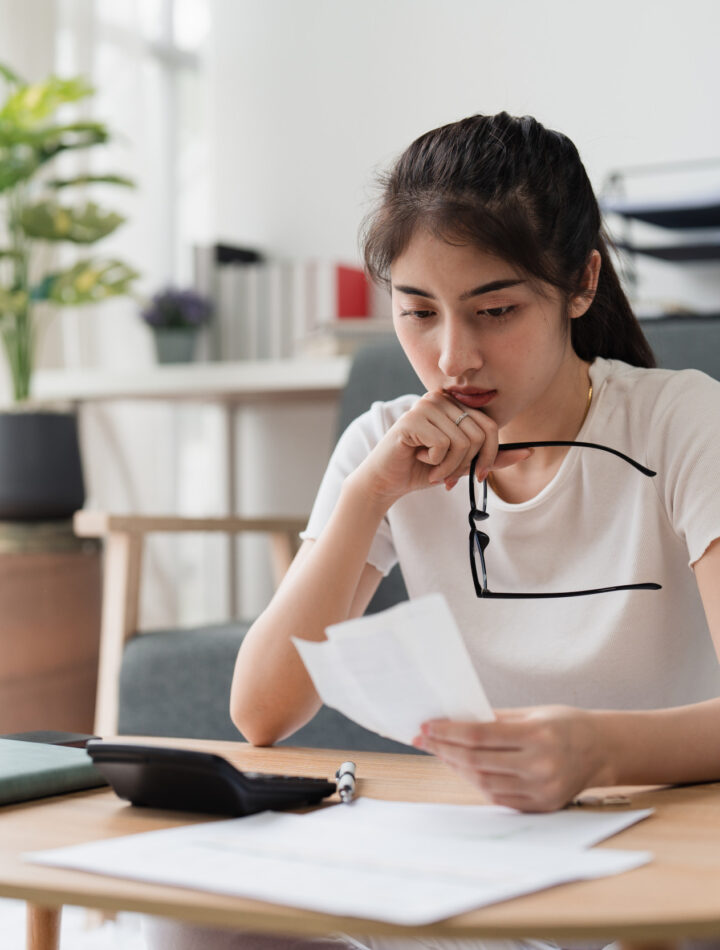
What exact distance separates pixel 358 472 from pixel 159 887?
1.96 feet

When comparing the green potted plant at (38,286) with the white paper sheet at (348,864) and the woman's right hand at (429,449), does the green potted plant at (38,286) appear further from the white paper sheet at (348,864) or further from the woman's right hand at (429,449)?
the white paper sheet at (348,864)

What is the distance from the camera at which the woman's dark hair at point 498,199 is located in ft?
3.22

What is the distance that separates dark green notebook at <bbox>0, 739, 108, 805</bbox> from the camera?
70cm

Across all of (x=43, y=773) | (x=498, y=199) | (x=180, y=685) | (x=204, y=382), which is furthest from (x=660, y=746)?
(x=204, y=382)

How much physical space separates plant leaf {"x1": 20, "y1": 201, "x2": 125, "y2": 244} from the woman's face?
160 centimetres

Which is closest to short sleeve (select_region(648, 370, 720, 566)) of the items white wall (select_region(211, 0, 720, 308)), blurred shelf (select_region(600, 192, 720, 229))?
blurred shelf (select_region(600, 192, 720, 229))

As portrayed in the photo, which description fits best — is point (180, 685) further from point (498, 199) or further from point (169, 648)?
point (498, 199)

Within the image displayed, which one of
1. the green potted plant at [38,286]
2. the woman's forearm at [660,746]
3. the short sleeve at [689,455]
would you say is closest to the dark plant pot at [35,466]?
the green potted plant at [38,286]

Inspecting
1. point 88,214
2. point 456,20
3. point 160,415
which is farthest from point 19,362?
point 456,20

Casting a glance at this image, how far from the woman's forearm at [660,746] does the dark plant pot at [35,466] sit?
183cm

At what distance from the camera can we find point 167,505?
10.5ft

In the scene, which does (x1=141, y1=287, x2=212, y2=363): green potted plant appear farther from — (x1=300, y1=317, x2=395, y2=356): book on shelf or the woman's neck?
the woman's neck

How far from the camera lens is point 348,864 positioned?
521 mm

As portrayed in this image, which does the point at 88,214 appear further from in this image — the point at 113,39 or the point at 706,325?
the point at 706,325
